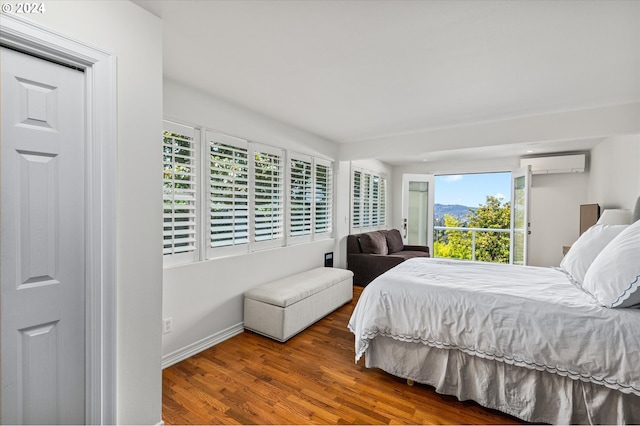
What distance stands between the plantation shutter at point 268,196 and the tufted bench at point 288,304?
58 cm

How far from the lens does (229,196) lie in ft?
9.48

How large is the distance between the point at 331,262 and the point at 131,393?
3.38 m

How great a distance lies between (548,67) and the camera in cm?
212

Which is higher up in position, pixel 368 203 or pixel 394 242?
pixel 368 203

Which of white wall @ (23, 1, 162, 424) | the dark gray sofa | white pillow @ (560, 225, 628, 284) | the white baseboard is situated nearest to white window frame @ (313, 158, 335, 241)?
the dark gray sofa

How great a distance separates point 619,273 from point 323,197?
3.38 m

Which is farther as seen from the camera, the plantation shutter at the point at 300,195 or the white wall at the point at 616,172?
the plantation shutter at the point at 300,195

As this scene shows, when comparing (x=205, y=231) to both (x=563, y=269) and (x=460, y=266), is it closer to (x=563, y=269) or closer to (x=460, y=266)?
(x=460, y=266)

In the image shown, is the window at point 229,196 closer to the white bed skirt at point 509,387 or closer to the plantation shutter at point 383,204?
the white bed skirt at point 509,387

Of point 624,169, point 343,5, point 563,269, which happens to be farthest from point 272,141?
point 624,169

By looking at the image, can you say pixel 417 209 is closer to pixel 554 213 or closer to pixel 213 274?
pixel 554 213

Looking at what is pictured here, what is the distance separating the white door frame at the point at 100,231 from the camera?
1382 mm

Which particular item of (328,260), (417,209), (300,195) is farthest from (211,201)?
(417,209)

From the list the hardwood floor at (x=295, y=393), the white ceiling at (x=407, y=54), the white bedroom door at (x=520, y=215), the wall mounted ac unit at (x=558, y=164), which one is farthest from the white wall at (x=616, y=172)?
the hardwood floor at (x=295, y=393)
